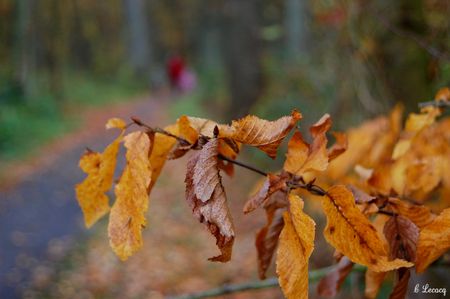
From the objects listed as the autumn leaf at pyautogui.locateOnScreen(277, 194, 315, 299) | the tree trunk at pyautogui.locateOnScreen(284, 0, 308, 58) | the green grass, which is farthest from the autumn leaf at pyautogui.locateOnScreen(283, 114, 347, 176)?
the tree trunk at pyautogui.locateOnScreen(284, 0, 308, 58)

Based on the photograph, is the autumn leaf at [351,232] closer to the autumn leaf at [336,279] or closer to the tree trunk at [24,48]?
the autumn leaf at [336,279]

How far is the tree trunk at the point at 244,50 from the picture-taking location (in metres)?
9.72

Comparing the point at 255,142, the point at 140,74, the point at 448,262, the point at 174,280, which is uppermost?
the point at 140,74

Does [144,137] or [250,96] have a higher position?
[250,96]

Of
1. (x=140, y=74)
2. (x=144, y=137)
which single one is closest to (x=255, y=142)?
(x=144, y=137)

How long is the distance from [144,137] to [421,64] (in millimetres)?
2298

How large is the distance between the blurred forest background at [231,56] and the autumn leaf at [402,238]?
80 centimetres

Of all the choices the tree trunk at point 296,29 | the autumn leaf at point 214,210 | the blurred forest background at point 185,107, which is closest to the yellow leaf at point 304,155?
the autumn leaf at point 214,210

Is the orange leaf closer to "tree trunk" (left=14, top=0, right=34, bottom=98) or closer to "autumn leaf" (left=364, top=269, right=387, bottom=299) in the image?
"autumn leaf" (left=364, top=269, right=387, bottom=299)

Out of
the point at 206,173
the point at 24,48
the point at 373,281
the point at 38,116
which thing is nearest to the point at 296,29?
the point at 24,48

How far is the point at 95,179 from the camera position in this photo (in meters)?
0.90

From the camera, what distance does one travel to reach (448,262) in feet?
4.10

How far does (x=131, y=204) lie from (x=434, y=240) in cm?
57

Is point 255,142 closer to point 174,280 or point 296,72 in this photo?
point 174,280
